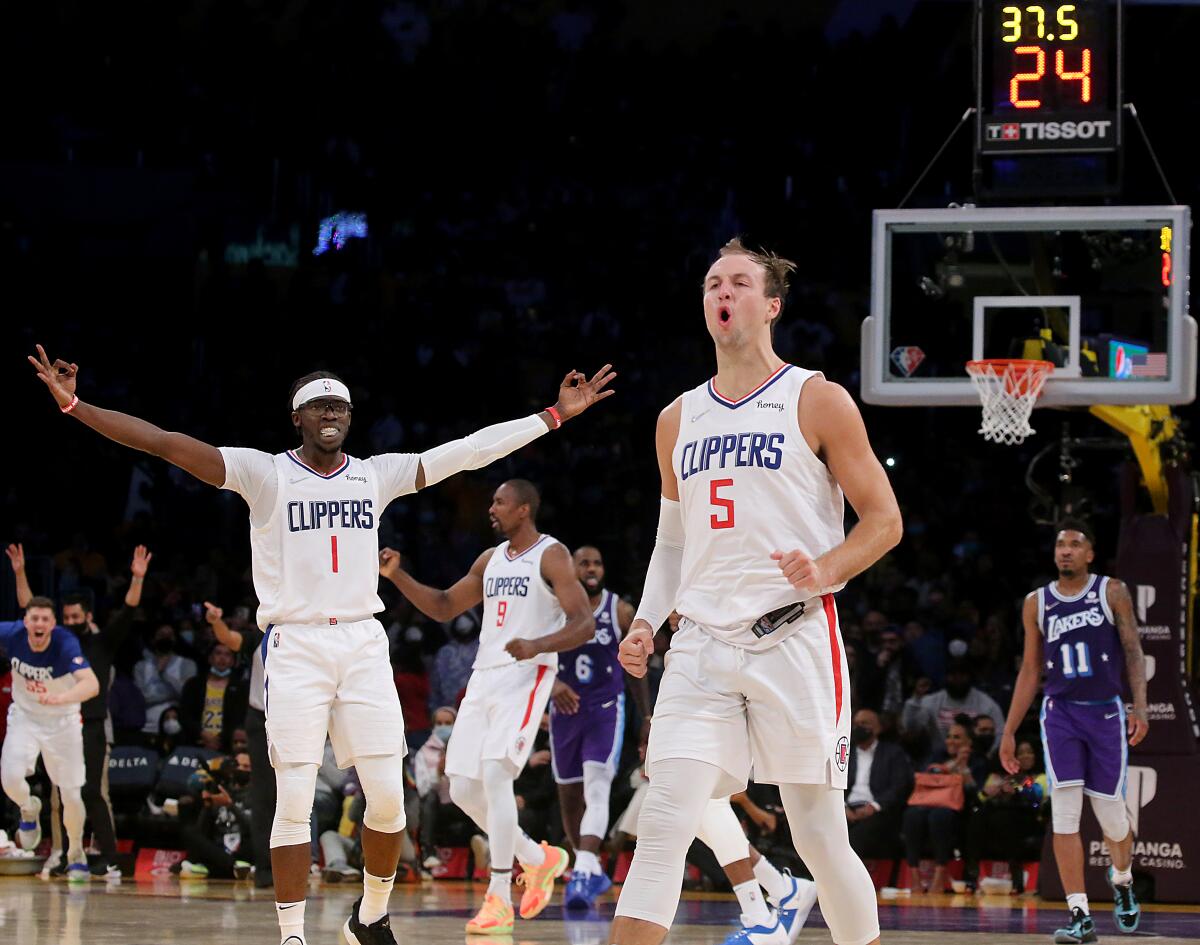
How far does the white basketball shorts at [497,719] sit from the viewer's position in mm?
→ 9422

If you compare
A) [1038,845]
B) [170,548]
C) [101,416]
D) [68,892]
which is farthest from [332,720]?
[170,548]

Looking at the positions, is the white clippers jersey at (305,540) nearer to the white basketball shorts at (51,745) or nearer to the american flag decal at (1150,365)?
the american flag decal at (1150,365)

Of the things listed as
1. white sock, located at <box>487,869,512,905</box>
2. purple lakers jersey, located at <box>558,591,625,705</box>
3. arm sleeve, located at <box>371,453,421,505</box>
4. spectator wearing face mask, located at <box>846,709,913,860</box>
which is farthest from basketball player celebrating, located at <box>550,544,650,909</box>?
arm sleeve, located at <box>371,453,421,505</box>

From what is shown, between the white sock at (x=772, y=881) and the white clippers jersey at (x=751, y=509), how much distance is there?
3.97m

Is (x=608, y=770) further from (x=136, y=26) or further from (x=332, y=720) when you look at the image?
(x=136, y=26)

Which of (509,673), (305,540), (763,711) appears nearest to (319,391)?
(305,540)

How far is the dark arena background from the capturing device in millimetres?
14508

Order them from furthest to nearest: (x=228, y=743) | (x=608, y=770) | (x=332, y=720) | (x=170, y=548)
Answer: (x=170, y=548) < (x=228, y=743) < (x=608, y=770) < (x=332, y=720)

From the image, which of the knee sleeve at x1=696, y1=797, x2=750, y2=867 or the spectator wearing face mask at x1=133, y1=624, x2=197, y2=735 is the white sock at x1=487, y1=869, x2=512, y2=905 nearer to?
the knee sleeve at x1=696, y1=797, x2=750, y2=867

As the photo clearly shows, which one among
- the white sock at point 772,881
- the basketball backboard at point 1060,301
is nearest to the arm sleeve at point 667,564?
the white sock at point 772,881

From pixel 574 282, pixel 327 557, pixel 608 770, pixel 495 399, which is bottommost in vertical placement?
pixel 608 770

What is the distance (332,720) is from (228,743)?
722 cm

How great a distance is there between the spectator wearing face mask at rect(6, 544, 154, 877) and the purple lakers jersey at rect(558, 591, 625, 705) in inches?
145

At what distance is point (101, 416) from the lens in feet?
23.3
